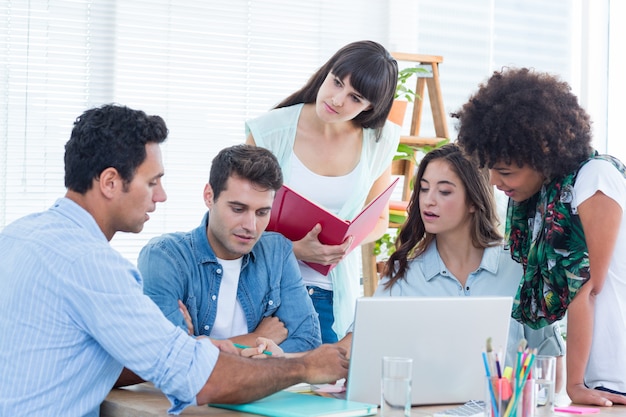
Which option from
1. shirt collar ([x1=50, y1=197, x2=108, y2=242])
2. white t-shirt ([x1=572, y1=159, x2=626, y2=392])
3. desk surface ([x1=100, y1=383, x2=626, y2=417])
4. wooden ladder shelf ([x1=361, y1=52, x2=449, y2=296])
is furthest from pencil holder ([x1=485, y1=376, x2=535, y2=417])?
wooden ladder shelf ([x1=361, y1=52, x2=449, y2=296])

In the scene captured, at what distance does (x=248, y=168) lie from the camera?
214cm

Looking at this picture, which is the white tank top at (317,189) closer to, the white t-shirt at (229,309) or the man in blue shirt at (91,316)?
the white t-shirt at (229,309)

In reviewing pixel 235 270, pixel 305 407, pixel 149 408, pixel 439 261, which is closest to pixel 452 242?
pixel 439 261

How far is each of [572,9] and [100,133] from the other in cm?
396

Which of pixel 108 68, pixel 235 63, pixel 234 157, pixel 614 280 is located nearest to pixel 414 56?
pixel 235 63

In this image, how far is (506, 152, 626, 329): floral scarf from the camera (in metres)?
1.79

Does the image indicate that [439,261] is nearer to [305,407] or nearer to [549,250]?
Answer: [549,250]

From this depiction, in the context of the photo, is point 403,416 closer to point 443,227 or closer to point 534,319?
point 534,319

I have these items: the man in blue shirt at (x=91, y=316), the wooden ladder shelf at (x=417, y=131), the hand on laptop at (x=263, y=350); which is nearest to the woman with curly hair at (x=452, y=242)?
the hand on laptop at (x=263, y=350)

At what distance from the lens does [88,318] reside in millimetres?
1422

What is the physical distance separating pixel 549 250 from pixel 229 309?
83 cm

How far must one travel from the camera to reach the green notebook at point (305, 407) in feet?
4.91

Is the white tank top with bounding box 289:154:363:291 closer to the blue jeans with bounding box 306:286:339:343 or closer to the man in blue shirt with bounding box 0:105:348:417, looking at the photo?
the blue jeans with bounding box 306:286:339:343

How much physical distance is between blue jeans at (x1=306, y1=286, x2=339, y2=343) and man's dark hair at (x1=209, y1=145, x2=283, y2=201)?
1.48ft
